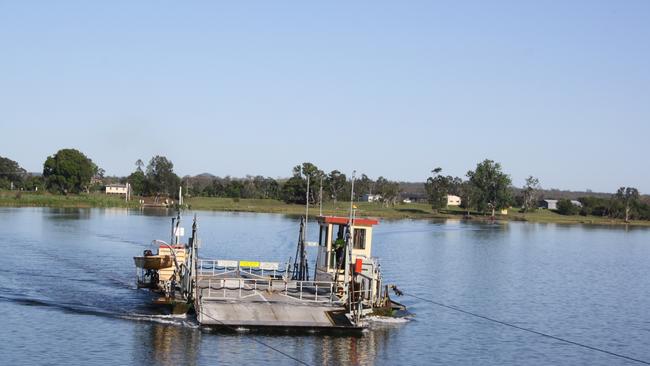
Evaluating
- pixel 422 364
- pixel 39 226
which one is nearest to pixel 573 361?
pixel 422 364

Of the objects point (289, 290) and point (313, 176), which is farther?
point (313, 176)

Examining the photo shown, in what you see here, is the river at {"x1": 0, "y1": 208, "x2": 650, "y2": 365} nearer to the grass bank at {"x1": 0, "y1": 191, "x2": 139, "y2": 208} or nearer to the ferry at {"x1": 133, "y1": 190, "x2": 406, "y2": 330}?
the ferry at {"x1": 133, "y1": 190, "x2": 406, "y2": 330}

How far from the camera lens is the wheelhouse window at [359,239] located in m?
47.2

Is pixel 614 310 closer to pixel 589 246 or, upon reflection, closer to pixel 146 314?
pixel 146 314

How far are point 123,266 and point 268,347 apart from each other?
1345 inches

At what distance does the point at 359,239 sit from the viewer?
1863 inches

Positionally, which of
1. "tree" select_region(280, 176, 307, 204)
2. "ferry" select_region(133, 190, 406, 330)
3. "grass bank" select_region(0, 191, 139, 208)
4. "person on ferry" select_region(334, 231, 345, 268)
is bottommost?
"ferry" select_region(133, 190, 406, 330)

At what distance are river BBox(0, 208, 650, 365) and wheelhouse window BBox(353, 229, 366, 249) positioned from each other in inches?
195

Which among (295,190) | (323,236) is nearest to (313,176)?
(295,190)

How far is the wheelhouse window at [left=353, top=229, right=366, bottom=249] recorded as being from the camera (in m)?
47.2

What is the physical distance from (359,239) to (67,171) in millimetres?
152988

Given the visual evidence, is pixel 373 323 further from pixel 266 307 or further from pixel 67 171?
pixel 67 171

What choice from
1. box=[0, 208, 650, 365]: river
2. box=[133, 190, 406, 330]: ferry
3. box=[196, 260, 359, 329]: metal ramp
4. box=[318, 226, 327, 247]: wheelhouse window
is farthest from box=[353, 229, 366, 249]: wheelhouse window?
box=[0, 208, 650, 365]: river

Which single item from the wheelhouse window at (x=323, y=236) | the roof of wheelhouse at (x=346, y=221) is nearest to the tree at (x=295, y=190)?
the wheelhouse window at (x=323, y=236)
